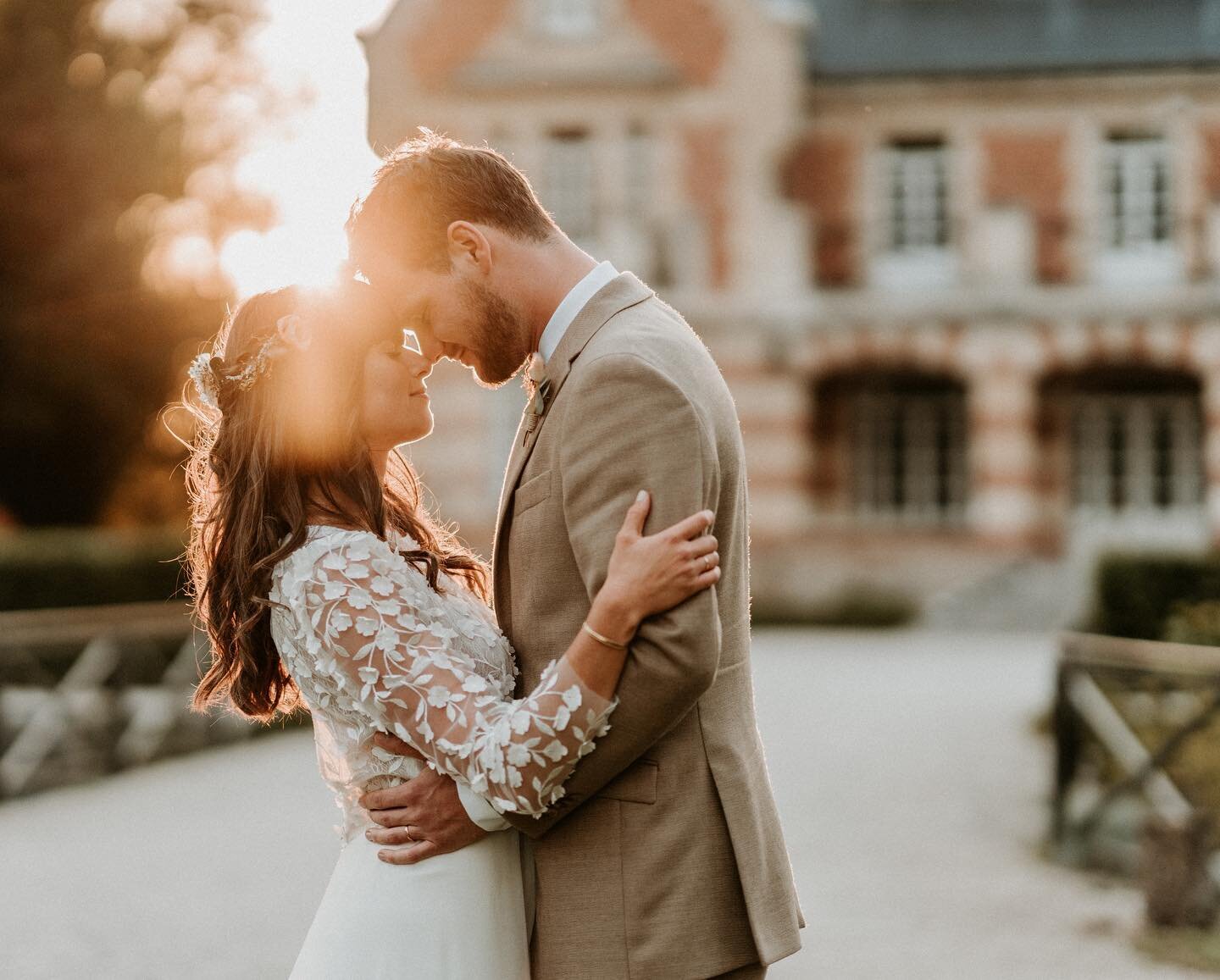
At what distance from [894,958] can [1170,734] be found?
1994 mm

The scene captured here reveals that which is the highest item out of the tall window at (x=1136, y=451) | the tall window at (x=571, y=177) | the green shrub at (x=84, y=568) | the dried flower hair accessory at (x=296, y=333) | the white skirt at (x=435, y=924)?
the dried flower hair accessory at (x=296, y=333)

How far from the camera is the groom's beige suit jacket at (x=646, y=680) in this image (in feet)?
8.17

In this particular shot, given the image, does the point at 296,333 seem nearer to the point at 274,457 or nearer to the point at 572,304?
the point at 274,457

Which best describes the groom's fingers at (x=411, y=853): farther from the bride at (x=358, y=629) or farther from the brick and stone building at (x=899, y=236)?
the brick and stone building at (x=899, y=236)

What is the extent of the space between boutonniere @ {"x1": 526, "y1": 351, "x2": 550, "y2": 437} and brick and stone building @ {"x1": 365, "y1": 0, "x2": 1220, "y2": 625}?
21199 millimetres

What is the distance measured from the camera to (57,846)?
27.8 feet

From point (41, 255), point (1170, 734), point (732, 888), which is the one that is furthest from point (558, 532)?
point (41, 255)

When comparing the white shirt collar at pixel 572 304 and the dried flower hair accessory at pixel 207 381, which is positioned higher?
the white shirt collar at pixel 572 304

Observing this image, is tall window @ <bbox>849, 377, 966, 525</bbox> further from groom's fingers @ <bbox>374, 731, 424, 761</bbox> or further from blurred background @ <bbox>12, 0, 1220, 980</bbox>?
groom's fingers @ <bbox>374, 731, 424, 761</bbox>

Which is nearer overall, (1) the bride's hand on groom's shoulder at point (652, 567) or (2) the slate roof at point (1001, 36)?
(1) the bride's hand on groom's shoulder at point (652, 567)

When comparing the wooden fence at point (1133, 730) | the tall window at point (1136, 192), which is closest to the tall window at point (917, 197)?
the tall window at point (1136, 192)

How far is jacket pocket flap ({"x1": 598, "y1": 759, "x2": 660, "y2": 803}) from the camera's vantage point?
8.62 ft

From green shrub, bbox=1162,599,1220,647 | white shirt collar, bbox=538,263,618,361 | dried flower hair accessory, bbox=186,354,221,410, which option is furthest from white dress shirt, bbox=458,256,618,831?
green shrub, bbox=1162,599,1220,647

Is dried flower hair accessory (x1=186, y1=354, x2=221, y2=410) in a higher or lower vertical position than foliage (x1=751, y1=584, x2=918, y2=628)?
higher
